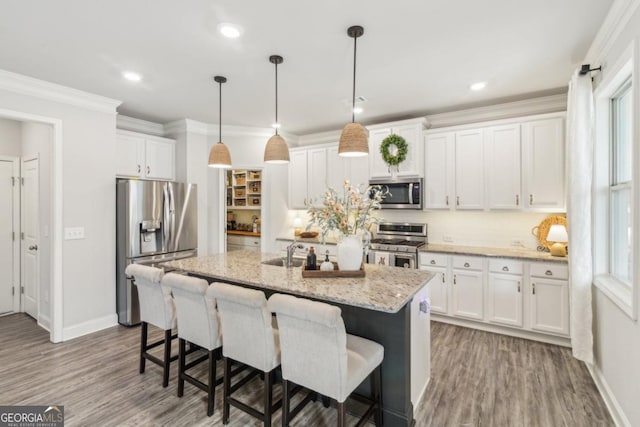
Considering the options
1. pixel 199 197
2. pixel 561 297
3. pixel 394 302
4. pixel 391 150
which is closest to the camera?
pixel 394 302

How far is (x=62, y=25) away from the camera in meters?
2.34

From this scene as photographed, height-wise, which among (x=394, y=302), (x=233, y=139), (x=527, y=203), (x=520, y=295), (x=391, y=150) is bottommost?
(x=520, y=295)

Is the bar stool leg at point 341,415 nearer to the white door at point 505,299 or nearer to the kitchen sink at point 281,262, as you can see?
the kitchen sink at point 281,262

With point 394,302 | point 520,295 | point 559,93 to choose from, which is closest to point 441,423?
point 394,302

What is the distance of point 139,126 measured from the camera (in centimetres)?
485

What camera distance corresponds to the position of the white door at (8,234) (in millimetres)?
4305

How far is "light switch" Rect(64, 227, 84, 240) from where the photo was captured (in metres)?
3.57

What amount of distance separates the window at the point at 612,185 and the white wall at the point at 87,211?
4999 mm

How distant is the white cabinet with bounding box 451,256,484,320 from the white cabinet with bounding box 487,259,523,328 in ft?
0.34

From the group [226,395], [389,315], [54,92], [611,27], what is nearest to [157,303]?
[226,395]

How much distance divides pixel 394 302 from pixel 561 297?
8.67ft

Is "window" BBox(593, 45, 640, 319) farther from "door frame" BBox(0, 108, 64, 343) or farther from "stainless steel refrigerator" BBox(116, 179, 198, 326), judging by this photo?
"door frame" BBox(0, 108, 64, 343)

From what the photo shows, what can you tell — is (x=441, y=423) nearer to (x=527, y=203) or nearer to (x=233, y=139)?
(x=527, y=203)

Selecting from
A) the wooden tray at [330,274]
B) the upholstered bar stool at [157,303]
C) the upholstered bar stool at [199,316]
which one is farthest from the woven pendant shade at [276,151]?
the upholstered bar stool at [157,303]
